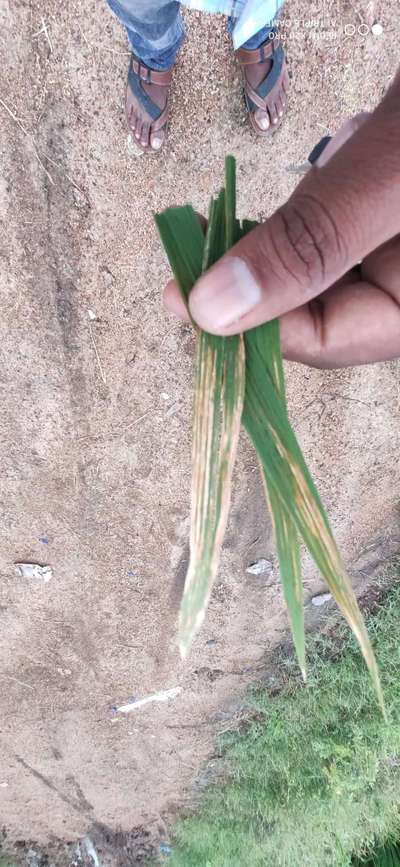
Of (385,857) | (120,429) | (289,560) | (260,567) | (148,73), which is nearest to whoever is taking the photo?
(289,560)

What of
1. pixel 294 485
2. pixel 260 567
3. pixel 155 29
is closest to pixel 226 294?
pixel 294 485

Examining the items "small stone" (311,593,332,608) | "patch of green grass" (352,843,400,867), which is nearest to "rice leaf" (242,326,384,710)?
"small stone" (311,593,332,608)

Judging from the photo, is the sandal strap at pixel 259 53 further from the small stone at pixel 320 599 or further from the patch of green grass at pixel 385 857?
the patch of green grass at pixel 385 857

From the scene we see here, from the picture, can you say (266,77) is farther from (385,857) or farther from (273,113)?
(385,857)

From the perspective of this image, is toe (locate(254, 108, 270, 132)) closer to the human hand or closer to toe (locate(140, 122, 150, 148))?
toe (locate(140, 122, 150, 148))

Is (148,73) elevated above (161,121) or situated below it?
above

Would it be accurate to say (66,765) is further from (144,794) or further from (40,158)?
(40,158)

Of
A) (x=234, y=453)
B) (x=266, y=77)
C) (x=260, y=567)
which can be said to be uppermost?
(x=266, y=77)

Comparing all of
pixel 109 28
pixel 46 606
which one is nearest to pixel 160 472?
pixel 46 606
